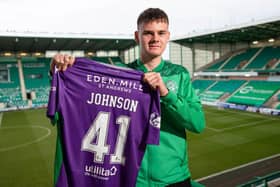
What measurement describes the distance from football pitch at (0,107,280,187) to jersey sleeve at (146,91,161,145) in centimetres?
999

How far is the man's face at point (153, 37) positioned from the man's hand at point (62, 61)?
77 cm

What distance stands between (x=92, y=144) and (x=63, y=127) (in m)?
0.34

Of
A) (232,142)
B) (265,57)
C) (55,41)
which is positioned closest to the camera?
(232,142)

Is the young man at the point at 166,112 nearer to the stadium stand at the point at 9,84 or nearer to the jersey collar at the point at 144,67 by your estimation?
the jersey collar at the point at 144,67

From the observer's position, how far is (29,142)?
58.2 feet

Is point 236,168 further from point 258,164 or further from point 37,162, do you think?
point 37,162

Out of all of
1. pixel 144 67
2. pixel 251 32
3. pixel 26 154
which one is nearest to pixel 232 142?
pixel 26 154

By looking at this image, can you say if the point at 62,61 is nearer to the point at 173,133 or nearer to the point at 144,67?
the point at 144,67

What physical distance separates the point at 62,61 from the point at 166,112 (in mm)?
1191

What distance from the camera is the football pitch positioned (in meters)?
12.2

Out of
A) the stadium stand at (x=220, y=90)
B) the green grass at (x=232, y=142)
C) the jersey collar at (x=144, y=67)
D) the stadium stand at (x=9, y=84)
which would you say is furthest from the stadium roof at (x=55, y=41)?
the jersey collar at (x=144, y=67)

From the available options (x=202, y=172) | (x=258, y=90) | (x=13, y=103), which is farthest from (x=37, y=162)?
(x=258, y=90)

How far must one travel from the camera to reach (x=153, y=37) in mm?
2287

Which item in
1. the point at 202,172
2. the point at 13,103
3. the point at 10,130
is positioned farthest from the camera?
the point at 13,103
